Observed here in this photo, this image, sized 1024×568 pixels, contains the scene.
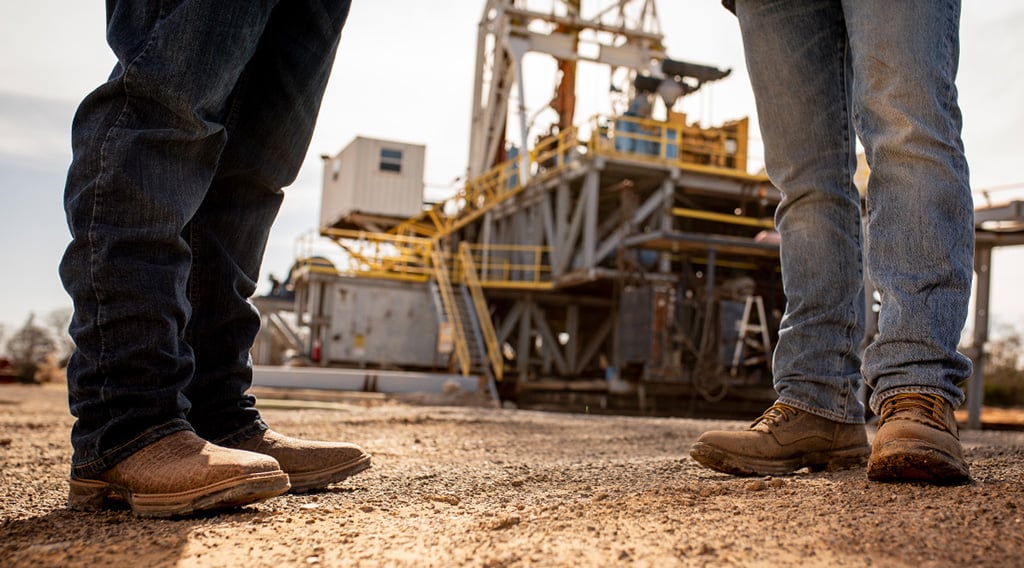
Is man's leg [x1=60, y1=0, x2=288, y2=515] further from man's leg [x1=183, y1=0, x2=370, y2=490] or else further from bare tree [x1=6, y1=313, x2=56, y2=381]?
bare tree [x1=6, y1=313, x2=56, y2=381]

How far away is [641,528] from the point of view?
1.20 metres

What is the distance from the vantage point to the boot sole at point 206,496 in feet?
4.46

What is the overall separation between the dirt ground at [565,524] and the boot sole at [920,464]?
26mm

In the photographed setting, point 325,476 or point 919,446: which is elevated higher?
point 919,446

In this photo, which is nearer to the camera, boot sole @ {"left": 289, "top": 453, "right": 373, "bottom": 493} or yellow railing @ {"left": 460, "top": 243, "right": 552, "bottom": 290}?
boot sole @ {"left": 289, "top": 453, "right": 373, "bottom": 493}

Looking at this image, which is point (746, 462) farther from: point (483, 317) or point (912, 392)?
point (483, 317)

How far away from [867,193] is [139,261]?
4.31 ft

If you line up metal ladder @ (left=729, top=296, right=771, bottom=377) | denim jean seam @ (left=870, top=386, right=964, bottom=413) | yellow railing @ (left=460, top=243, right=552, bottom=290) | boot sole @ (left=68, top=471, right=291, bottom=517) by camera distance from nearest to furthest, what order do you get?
1. boot sole @ (left=68, top=471, right=291, bottom=517)
2. denim jean seam @ (left=870, top=386, right=964, bottom=413)
3. metal ladder @ (left=729, top=296, right=771, bottom=377)
4. yellow railing @ (left=460, top=243, right=552, bottom=290)

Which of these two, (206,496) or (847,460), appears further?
(847,460)

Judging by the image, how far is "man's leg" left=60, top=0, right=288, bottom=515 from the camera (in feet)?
4.62

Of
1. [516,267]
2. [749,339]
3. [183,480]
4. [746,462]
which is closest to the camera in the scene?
[183,480]

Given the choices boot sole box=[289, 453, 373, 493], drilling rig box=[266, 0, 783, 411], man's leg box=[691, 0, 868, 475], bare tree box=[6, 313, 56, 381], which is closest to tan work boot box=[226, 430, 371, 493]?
boot sole box=[289, 453, 373, 493]

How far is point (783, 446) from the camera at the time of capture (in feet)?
6.22

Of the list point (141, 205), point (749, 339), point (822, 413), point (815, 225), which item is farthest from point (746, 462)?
point (749, 339)
